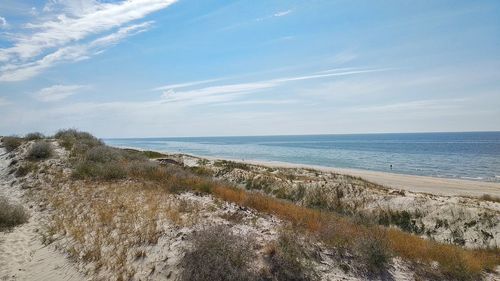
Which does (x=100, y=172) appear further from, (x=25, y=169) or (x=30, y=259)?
(x=30, y=259)

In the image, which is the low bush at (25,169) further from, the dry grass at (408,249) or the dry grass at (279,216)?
the dry grass at (408,249)

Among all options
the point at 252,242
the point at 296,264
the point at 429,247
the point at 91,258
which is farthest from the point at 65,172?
the point at 429,247

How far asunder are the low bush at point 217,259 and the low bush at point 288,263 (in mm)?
525

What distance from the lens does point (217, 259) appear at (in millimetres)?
8195

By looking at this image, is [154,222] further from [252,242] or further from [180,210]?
[252,242]

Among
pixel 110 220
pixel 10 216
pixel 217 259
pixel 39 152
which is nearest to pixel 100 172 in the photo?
pixel 10 216

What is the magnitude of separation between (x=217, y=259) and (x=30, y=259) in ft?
19.9

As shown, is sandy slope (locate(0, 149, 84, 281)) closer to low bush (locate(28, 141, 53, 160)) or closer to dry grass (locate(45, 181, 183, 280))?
dry grass (locate(45, 181, 183, 280))

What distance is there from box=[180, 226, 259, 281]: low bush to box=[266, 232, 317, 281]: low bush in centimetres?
52

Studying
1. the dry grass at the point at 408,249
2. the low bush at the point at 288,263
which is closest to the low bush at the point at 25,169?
the dry grass at the point at 408,249

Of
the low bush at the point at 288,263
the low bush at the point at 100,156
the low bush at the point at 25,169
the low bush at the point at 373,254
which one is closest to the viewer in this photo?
the low bush at the point at 288,263

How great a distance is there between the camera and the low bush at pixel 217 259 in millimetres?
8016

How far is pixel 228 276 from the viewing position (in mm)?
7918

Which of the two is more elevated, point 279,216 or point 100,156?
point 100,156
